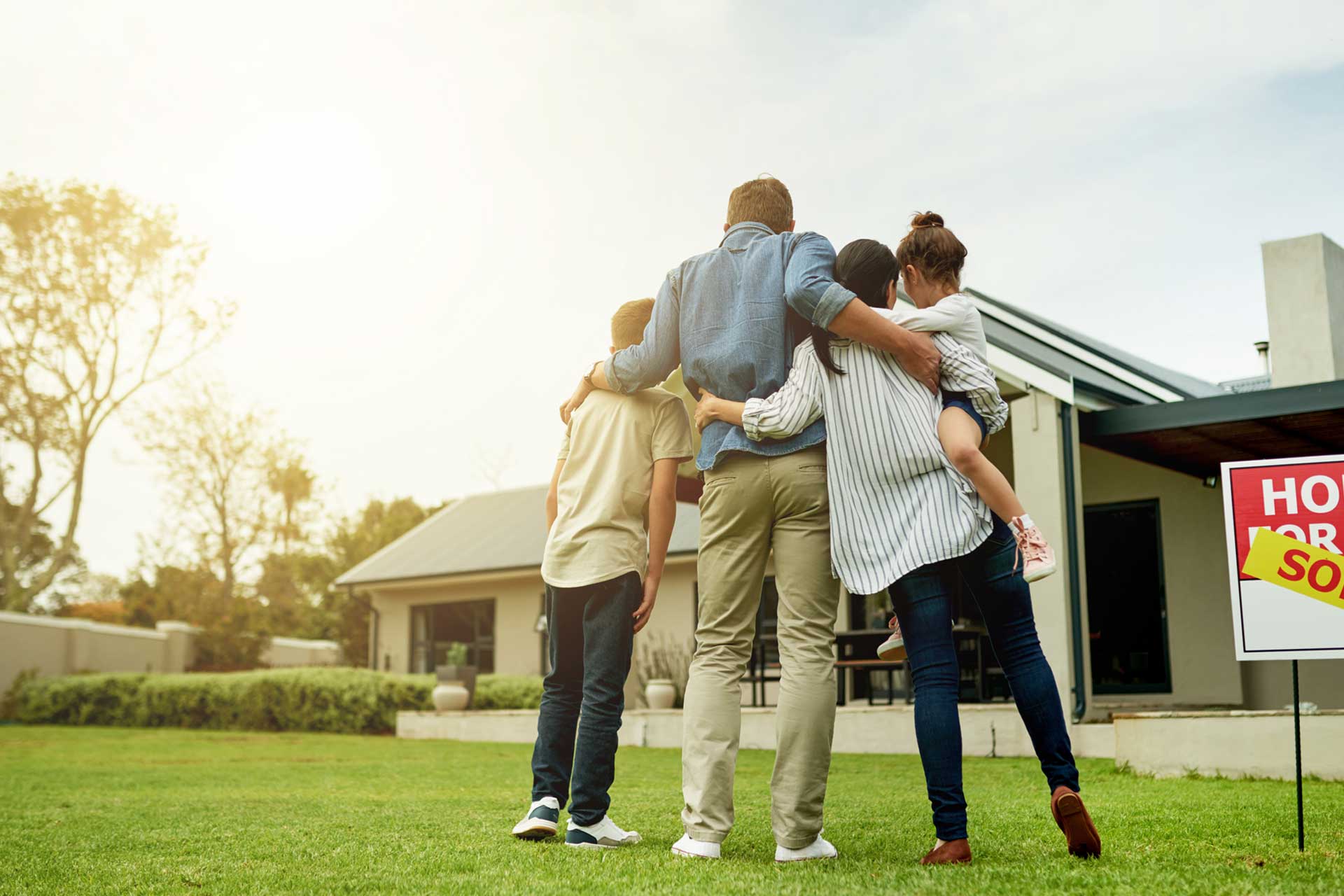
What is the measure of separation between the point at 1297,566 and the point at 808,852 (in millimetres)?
1633

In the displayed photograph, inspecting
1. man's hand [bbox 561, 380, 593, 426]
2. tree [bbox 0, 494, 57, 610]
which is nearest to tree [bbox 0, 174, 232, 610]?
tree [bbox 0, 494, 57, 610]

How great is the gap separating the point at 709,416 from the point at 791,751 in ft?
3.13

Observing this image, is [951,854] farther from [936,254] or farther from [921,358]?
[936,254]

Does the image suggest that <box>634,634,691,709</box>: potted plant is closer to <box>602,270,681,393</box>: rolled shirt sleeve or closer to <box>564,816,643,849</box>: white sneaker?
<box>564,816,643,849</box>: white sneaker

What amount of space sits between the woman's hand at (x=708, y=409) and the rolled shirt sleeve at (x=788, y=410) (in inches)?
4.3

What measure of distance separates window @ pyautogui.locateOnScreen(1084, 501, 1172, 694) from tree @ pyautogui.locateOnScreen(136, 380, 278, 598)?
964 inches

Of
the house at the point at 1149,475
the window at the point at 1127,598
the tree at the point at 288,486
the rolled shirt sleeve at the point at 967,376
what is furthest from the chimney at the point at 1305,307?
the tree at the point at 288,486

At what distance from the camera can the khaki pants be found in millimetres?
2867

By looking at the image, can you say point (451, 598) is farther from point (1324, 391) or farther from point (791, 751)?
point (791, 751)

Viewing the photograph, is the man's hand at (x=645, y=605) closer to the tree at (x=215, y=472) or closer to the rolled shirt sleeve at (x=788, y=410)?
the rolled shirt sleeve at (x=788, y=410)

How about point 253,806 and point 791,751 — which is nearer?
point 791,751

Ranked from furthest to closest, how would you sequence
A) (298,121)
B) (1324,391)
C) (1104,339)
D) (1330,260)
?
(1104,339) < (298,121) < (1330,260) < (1324,391)

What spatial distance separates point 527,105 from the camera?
10930 millimetres

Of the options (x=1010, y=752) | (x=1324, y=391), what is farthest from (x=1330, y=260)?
(x=1010, y=752)
